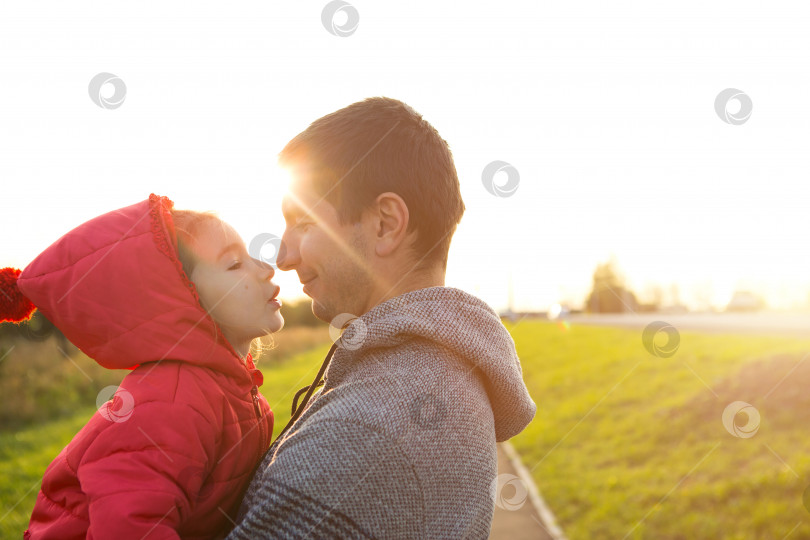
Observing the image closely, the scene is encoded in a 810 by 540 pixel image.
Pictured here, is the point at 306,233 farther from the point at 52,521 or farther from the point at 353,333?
the point at 52,521

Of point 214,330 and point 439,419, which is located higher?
point 214,330

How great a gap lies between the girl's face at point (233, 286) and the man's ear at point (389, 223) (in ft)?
1.80

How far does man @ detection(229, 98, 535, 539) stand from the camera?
1587mm

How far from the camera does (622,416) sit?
32.7 ft

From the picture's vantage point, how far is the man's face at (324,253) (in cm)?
Answer: 225

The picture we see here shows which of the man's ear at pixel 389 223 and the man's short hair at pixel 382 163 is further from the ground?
the man's short hair at pixel 382 163

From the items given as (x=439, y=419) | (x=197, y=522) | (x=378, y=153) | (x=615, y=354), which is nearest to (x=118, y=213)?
(x=378, y=153)

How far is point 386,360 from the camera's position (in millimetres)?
1921

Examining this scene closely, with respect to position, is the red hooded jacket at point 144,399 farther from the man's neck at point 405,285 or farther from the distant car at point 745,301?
the distant car at point 745,301

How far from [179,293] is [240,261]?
1.07 ft
